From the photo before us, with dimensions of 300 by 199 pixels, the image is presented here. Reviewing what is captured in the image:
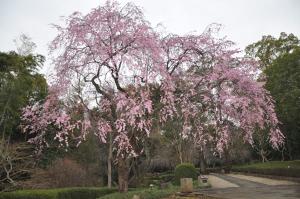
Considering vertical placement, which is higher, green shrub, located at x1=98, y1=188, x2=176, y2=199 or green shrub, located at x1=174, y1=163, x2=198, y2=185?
green shrub, located at x1=174, y1=163, x2=198, y2=185

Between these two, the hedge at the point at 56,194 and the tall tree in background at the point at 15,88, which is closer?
the hedge at the point at 56,194

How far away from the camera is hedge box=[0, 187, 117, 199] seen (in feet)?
58.0

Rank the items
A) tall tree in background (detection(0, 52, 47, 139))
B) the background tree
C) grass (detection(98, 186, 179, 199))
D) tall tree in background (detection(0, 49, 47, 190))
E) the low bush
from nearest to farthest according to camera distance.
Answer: grass (detection(98, 186, 179, 199))
tall tree in background (detection(0, 49, 47, 190))
the background tree
the low bush
tall tree in background (detection(0, 52, 47, 139))

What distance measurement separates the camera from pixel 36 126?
1330 centimetres

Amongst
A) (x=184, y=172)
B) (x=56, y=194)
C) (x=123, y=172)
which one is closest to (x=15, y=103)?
(x=56, y=194)

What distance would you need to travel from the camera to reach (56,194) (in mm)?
18156

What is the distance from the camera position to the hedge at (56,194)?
17.7 m

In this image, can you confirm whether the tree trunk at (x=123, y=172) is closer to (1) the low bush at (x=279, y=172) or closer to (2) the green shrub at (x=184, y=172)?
(2) the green shrub at (x=184, y=172)

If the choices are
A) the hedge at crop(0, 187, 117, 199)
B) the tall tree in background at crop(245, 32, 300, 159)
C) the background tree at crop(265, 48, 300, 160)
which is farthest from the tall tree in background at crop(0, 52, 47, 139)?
the background tree at crop(265, 48, 300, 160)

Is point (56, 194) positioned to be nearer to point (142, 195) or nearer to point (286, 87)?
point (142, 195)

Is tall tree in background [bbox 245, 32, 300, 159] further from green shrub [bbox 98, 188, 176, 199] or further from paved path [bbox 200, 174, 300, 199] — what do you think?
green shrub [bbox 98, 188, 176, 199]

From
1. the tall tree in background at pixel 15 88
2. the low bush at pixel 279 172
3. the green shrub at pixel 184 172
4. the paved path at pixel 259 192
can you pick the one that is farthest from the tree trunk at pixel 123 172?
the low bush at pixel 279 172

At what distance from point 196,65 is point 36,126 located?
6.58 m

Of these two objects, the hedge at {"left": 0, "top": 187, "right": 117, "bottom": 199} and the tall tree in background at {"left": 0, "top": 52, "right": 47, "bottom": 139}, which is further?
the tall tree in background at {"left": 0, "top": 52, "right": 47, "bottom": 139}
